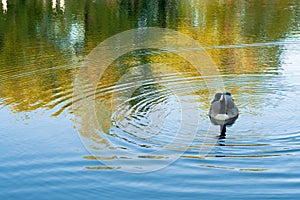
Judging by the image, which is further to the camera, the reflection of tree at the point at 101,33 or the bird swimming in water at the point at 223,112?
the reflection of tree at the point at 101,33

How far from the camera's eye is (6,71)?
21312 mm

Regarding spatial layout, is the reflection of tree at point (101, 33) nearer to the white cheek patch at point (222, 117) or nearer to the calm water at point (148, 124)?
the calm water at point (148, 124)

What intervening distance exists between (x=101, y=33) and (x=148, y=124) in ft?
66.4

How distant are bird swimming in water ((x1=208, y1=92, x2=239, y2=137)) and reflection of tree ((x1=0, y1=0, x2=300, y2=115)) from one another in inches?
174

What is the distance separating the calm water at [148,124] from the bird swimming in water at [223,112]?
0.26 m

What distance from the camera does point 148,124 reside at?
13562 millimetres

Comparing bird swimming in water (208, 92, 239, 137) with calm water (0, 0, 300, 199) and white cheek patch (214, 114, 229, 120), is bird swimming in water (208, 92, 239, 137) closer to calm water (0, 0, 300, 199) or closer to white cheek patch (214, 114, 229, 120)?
white cheek patch (214, 114, 229, 120)

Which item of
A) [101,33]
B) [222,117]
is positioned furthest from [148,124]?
[101,33]

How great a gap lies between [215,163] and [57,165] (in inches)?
130

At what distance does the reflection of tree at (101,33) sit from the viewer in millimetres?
18969

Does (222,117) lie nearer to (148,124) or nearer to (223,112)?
(223,112)

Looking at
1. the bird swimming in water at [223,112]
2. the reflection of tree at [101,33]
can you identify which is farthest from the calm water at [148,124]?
the bird swimming in water at [223,112]

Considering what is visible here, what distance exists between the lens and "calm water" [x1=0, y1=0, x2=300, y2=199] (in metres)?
10.4

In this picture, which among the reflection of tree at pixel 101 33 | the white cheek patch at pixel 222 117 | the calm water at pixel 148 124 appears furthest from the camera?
the reflection of tree at pixel 101 33
